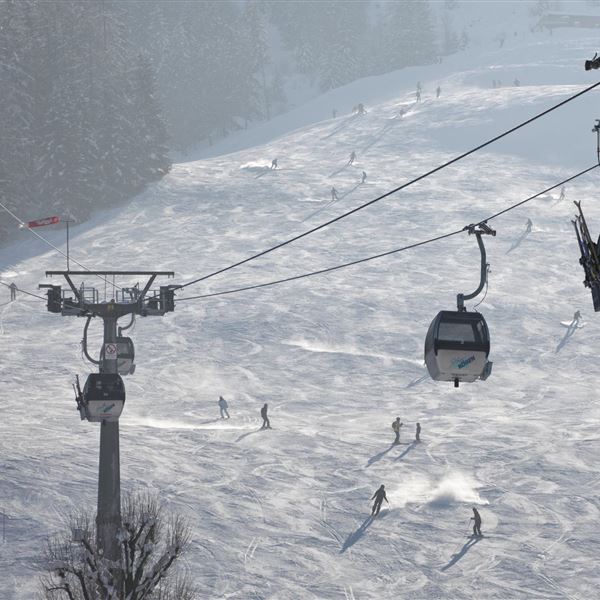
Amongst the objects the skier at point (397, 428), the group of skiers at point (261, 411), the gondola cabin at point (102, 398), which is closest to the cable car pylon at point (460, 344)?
the gondola cabin at point (102, 398)

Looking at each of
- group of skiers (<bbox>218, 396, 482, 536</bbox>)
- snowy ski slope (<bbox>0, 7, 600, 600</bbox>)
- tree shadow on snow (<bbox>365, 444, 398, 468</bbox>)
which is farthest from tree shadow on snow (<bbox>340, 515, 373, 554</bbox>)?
tree shadow on snow (<bbox>365, 444, 398, 468</bbox>)

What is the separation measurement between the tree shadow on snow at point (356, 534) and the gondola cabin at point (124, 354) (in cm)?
688

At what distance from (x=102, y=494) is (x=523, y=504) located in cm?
1178

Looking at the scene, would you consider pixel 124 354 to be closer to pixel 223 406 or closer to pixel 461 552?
pixel 461 552

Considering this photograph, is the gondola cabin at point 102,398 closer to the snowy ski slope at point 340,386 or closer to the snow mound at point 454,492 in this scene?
the snowy ski slope at point 340,386

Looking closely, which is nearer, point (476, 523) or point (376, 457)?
point (476, 523)

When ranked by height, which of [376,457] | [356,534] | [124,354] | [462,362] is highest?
[124,354]

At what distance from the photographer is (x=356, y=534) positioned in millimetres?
28812

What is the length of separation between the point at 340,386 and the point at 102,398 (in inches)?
789

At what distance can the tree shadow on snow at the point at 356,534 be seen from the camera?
28.2 m

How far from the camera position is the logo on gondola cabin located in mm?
15891

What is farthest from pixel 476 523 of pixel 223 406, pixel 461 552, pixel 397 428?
pixel 223 406

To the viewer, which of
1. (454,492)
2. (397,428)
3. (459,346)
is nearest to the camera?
(459,346)

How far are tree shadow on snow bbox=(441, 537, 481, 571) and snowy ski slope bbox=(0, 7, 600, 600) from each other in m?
0.18
